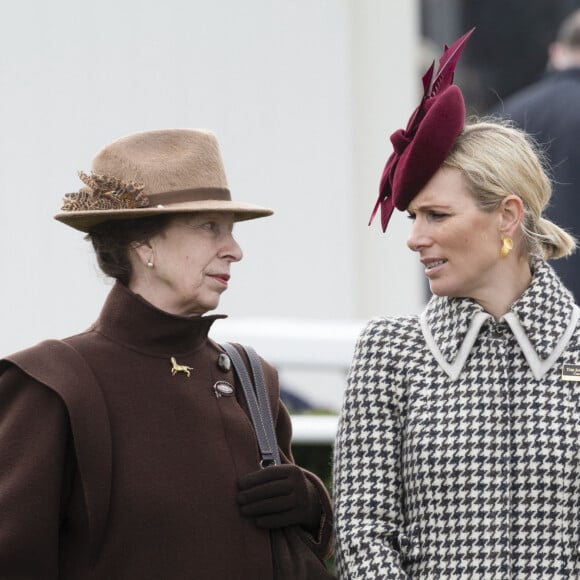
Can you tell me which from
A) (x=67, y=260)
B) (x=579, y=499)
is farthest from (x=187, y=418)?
(x=67, y=260)

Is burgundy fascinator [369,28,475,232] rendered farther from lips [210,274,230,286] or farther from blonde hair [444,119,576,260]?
lips [210,274,230,286]

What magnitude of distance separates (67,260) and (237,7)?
2315 millimetres

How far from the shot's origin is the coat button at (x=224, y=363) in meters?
→ 3.96

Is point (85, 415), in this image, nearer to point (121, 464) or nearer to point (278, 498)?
point (121, 464)

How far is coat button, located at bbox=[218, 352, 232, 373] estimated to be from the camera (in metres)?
3.96

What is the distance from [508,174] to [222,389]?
34.0 inches

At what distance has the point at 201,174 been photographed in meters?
3.91

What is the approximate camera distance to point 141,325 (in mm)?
3795

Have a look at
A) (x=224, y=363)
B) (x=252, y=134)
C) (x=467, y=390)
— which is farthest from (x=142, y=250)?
(x=252, y=134)

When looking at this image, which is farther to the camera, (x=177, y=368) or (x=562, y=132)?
(x=562, y=132)

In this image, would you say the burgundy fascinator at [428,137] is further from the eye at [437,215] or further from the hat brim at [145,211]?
the hat brim at [145,211]

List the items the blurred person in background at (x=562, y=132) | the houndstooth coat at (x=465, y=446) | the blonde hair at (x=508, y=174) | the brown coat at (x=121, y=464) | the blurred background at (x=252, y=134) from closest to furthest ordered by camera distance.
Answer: the brown coat at (x=121, y=464), the houndstooth coat at (x=465, y=446), the blonde hair at (x=508, y=174), the blurred person in background at (x=562, y=132), the blurred background at (x=252, y=134)

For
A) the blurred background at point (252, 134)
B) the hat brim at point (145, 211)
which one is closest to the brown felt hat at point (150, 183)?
the hat brim at point (145, 211)

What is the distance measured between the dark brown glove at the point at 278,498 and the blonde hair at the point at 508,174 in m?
0.79
